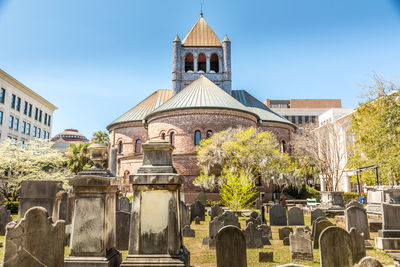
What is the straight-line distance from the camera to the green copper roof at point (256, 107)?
1473 inches

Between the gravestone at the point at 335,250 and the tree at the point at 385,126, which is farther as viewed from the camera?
the tree at the point at 385,126

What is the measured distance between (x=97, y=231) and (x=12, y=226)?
1.45 meters

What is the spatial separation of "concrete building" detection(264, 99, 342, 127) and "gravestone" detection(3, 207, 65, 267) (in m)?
83.2

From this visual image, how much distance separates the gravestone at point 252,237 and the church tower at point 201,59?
30.7m

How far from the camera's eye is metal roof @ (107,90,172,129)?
3740 centimetres

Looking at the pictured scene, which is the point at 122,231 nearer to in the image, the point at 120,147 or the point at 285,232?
the point at 285,232

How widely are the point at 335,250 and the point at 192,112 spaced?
24.0 metres

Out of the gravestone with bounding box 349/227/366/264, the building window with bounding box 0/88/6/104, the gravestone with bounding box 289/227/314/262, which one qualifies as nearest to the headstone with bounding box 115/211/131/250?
the gravestone with bounding box 289/227/314/262

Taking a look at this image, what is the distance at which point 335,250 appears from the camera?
5574 millimetres

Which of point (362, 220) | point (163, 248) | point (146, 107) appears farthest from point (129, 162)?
point (163, 248)

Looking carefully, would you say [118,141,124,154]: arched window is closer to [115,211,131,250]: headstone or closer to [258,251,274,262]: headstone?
[115,211,131,250]: headstone

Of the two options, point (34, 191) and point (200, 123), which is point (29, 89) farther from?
point (34, 191)

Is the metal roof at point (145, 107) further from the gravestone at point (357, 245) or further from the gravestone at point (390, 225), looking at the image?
the gravestone at point (357, 245)

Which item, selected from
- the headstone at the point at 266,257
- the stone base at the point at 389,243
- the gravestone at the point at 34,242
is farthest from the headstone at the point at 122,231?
the stone base at the point at 389,243
